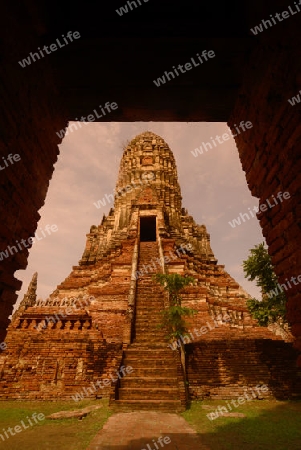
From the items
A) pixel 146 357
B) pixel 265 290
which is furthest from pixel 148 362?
pixel 265 290

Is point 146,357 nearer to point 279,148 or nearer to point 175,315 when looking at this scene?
point 175,315

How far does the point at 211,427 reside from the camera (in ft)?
15.7

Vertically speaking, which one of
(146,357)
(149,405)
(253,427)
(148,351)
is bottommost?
(253,427)

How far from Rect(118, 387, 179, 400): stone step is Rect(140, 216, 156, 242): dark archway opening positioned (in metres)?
14.9

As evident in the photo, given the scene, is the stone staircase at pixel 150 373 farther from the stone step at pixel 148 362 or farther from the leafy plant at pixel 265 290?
the leafy plant at pixel 265 290

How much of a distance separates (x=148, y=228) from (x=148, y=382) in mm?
16664

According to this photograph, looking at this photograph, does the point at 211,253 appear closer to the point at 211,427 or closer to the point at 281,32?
the point at 211,427

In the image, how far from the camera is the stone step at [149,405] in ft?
20.0

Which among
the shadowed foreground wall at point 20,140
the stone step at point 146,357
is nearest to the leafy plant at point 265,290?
the stone step at point 146,357

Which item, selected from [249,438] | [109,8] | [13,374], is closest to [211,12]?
[109,8]

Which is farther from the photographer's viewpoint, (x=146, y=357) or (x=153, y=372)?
(x=146, y=357)

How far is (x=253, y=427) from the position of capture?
4816 millimetres

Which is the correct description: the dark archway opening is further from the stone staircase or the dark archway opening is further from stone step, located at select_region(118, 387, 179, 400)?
stone step, located at select_region(118, 387, 179, 400)

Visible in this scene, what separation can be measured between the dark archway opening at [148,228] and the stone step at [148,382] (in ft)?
47.7
